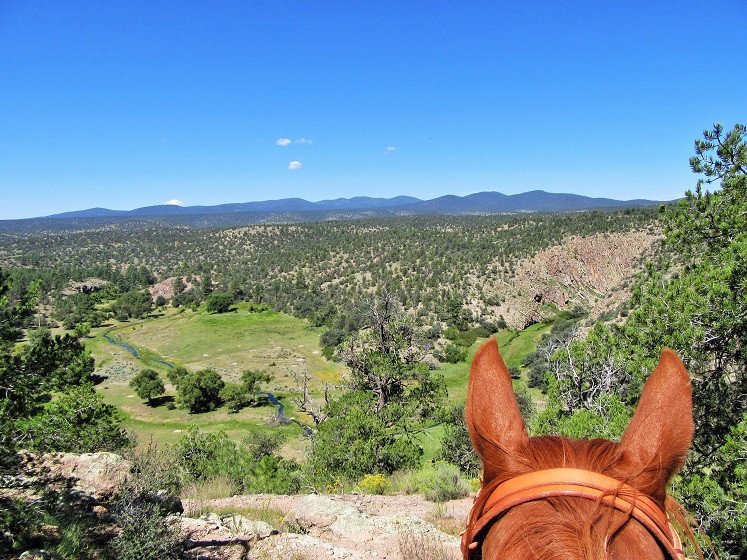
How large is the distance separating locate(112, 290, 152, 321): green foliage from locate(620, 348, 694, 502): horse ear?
105220 mm

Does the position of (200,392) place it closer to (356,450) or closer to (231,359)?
(231,359)

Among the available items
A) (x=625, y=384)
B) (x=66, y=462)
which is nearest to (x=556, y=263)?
(x=625, y=384)

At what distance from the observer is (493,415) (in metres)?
1.43

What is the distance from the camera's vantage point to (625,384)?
1154cm

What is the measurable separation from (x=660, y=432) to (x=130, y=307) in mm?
105642

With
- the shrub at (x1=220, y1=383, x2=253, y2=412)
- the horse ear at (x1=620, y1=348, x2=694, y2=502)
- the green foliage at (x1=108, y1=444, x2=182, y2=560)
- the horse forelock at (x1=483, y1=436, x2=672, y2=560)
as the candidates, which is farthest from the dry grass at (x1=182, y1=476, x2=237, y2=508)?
the shrub at (x1=220, y1=383, x2=253, y2=412)

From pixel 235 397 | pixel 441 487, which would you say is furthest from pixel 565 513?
pixel 235 397

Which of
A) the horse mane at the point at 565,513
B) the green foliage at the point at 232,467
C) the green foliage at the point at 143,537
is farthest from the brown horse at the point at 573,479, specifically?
the green foliage at the point at 232,467

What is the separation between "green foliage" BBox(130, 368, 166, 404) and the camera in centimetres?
4831

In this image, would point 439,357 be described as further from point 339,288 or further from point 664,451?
point 664,451

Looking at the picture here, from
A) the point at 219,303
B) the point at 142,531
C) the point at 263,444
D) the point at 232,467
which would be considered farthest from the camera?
the point at 219,303

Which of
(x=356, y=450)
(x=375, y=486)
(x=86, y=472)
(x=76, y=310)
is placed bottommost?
(x=76, y=310)

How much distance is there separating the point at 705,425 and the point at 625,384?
4312mm

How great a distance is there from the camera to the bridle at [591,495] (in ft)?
3.74
